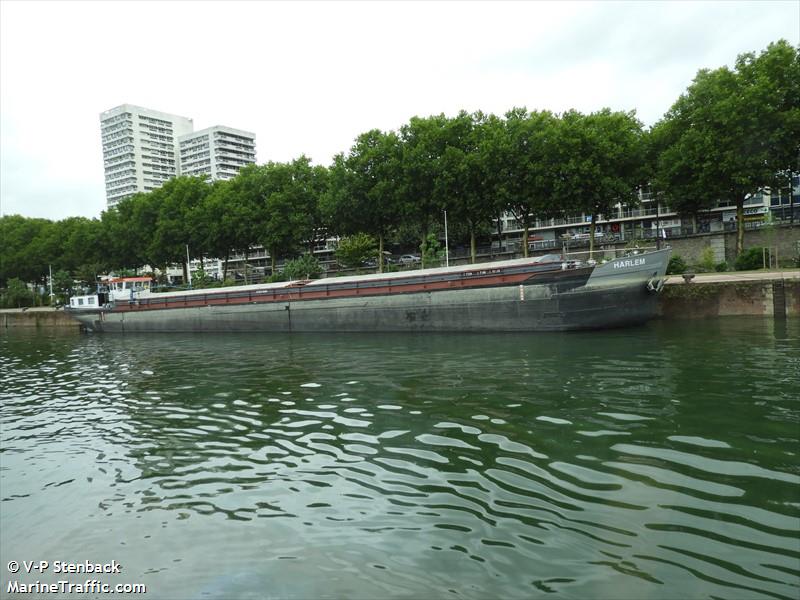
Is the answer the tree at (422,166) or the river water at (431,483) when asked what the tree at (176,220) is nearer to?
the tree at (422,166)

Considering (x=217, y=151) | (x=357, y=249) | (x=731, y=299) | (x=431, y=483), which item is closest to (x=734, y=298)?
(x=731, y=299)

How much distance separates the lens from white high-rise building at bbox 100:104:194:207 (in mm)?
165250

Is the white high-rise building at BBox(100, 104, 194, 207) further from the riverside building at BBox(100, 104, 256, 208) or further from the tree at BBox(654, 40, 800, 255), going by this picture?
the tree at BBox(654, 40, 800, 255)

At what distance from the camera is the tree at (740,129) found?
36.5 m

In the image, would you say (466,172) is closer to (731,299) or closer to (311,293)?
(311,293)

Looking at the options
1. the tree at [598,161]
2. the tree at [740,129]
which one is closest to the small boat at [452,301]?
the tree at [598,161]

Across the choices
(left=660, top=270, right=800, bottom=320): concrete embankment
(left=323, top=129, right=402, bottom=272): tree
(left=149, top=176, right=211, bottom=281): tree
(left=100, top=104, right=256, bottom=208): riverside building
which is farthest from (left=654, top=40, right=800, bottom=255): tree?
(left=100, top=104, right=256, bottom=208): riverside building

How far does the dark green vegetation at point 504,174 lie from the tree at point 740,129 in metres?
0.10

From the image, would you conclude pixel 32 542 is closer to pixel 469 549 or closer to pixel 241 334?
pixel 469 549

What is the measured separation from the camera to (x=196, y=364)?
21078 mm

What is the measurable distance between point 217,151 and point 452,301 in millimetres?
151036

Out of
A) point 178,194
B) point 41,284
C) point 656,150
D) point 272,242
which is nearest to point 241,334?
point 272,242

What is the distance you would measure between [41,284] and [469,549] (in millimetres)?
107230

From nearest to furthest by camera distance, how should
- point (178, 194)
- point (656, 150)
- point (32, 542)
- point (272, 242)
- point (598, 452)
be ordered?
point (32, 542) < point (598, 452) < point (656, 150) < point (272, 242) < point (178, 194)
